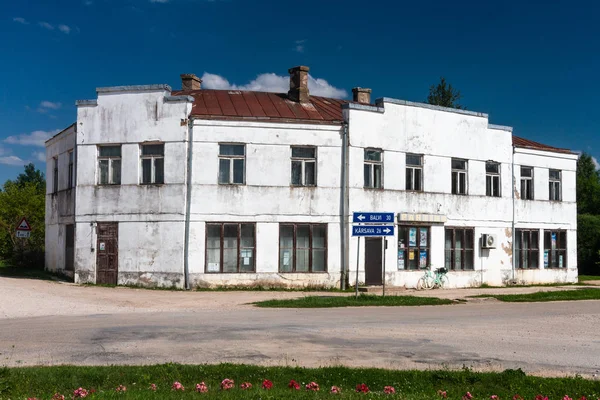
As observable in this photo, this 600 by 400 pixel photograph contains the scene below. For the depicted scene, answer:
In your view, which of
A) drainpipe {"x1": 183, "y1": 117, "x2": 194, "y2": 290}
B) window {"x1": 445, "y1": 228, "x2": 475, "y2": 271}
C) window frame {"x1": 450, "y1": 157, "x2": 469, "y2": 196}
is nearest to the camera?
drainpipe {"x1": 183, "y1": 117, "x2": 194, "y2": 290}

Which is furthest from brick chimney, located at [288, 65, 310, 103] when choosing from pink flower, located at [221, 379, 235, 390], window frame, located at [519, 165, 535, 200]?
pink flower, located at [221, 379, 235, 390]

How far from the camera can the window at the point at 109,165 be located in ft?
86.7

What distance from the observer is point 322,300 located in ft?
67.6

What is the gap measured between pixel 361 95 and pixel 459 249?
1020 cm

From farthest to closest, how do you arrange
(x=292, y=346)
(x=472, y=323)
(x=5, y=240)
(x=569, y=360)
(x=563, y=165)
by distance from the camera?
(x=5, y=240)
(x=563, y=165)
(x=472, y=323)
(x=292, y=346)
(x=569, y=360)

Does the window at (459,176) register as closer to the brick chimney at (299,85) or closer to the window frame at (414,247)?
the window frame at (414,247)

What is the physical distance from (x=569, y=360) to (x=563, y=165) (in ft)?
85.4

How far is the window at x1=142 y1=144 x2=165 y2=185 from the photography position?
26.0 m

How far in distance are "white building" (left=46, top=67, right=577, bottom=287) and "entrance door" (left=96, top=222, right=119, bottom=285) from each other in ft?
0.14

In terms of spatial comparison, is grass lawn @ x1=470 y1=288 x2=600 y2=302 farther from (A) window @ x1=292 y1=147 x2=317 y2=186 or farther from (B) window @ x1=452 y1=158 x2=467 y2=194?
(A) window @ x1=292 y1=147 x2=317 y2=186

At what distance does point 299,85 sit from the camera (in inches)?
1196

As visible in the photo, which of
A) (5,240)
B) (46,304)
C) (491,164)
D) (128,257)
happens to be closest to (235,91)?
(128,257)

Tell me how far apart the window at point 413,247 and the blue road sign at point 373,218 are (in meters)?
7.24

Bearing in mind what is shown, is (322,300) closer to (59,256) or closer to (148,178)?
(148,178)
